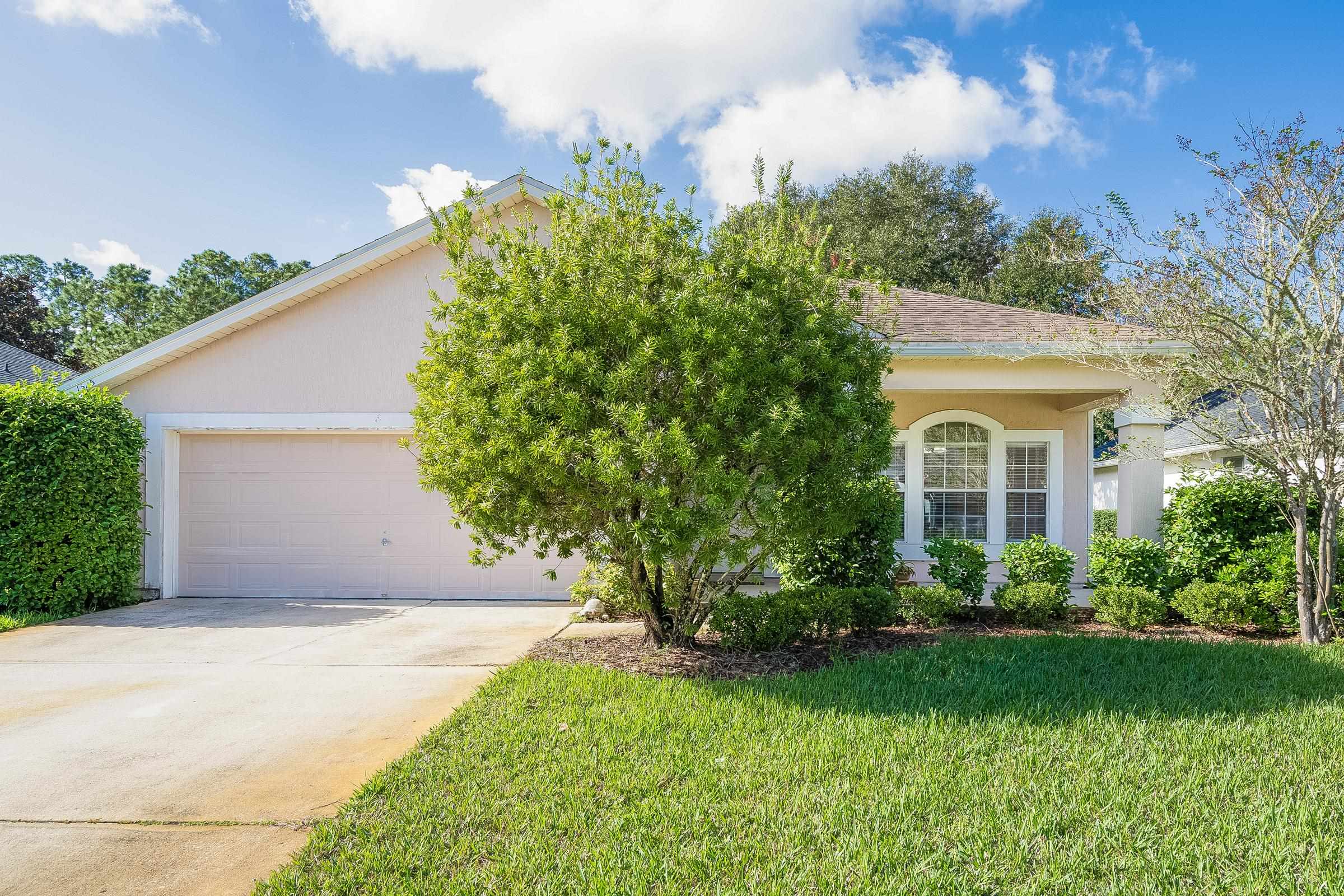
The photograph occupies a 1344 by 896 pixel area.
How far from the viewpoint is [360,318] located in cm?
950

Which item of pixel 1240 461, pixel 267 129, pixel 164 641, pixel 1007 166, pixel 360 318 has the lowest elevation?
pixel 164 641

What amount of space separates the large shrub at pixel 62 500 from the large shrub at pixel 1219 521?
1201 cm

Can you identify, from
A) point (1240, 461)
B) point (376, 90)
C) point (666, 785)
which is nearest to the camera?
point (666, 785)

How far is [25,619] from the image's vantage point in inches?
311

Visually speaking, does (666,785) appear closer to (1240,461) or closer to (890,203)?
(1240,461)

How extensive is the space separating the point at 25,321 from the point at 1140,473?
40.5m

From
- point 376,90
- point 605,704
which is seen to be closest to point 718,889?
point 605,704

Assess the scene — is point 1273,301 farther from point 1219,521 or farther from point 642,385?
point 642,385

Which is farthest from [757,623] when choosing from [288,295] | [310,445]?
[288,295]

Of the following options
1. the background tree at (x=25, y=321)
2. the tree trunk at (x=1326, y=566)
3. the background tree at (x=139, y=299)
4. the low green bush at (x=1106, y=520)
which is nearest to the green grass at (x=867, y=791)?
the tree trunk at (x=1326, y=566)

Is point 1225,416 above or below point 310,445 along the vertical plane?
above

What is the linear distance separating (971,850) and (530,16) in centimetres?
853

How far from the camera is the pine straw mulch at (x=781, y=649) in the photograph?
5.78 metres

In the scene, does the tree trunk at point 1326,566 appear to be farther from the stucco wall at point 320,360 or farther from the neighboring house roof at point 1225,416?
the stucco wall at point 320,360
